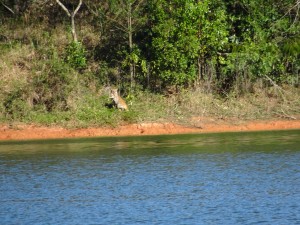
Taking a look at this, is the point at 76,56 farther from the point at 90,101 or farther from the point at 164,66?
the point at 164,66

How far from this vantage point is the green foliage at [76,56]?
29.7 metres

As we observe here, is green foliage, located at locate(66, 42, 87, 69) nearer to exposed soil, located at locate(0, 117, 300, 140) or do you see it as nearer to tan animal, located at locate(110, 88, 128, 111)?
tan animal, located at locate(110, 88, 128, 111)

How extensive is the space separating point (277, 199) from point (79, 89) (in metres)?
15.0

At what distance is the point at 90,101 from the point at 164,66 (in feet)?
10.3

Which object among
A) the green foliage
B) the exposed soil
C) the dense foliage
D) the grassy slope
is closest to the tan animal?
the grassy slope

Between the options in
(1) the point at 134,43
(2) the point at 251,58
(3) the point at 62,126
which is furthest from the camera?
(1) the point at 134,43

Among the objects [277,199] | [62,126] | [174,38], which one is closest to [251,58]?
[174,38]

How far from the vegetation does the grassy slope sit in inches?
1.5

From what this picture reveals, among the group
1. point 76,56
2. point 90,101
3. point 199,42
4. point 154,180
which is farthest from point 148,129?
point 154,180

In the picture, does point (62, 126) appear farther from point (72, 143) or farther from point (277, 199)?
→ point (277, 199)

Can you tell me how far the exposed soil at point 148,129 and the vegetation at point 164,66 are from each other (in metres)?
0.35

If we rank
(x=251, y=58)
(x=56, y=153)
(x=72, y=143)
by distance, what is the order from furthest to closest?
(x=251, y=58), (x=72, y=143), (x=56, y=153)

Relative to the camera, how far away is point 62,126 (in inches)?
1053

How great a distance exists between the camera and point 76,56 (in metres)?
29.7
